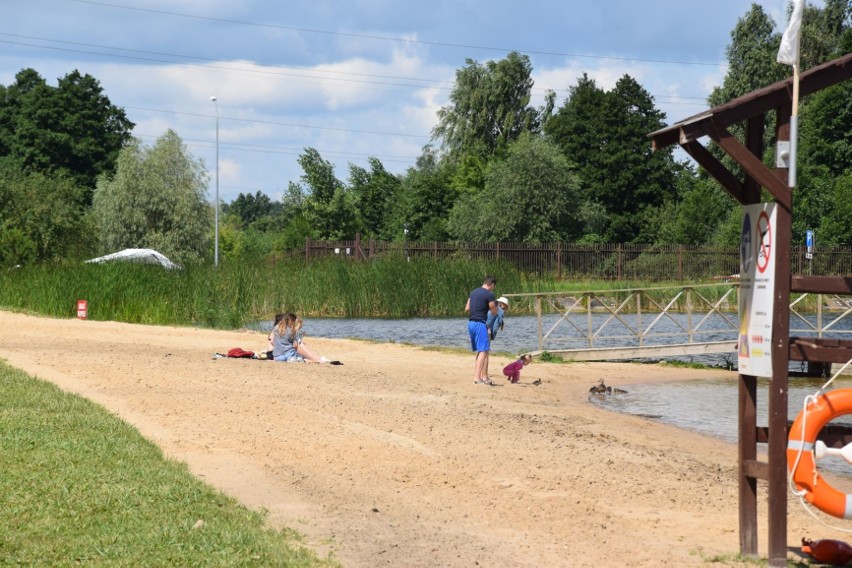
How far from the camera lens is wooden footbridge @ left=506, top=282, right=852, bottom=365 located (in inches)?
1025

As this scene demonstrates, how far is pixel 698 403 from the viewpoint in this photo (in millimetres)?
19703

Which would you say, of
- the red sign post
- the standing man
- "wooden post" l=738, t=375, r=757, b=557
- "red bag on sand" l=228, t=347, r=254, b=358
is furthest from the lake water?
"wooden post" l=738, t=375, r=757, b=557

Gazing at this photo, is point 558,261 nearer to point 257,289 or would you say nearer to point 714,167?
point 257,289

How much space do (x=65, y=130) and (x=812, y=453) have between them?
279 ft

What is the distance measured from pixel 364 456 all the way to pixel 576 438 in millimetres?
3080

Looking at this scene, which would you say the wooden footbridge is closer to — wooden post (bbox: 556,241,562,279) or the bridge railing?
the bridge railing

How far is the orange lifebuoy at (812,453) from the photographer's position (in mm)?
7027

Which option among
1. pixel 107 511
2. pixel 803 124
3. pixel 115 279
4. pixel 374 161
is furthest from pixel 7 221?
pixel 374 161

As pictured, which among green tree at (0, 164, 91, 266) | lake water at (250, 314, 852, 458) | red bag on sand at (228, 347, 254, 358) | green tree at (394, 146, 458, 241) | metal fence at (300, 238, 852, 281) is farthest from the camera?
green tree at (394, 146, 458, 241)

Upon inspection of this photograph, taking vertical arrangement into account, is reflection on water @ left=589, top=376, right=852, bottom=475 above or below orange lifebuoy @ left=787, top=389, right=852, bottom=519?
below

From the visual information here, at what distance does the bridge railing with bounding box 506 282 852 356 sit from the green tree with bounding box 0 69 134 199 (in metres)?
48.8

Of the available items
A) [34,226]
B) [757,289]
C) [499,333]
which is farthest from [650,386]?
[34,226]

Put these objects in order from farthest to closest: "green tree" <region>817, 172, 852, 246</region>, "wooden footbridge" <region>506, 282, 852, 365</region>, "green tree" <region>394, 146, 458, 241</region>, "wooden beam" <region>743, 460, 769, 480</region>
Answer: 1. "green tree" <region>394, 146, 458, 241</region>
2. "green tree" <region>817, 172, 852, 246</region>
3. "wooden footbridge" <region>506, 282, 852, 365</region>
4. "wooden beam" <region>743, 460, 769, 480</region>

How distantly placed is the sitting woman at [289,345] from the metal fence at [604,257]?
104ft
